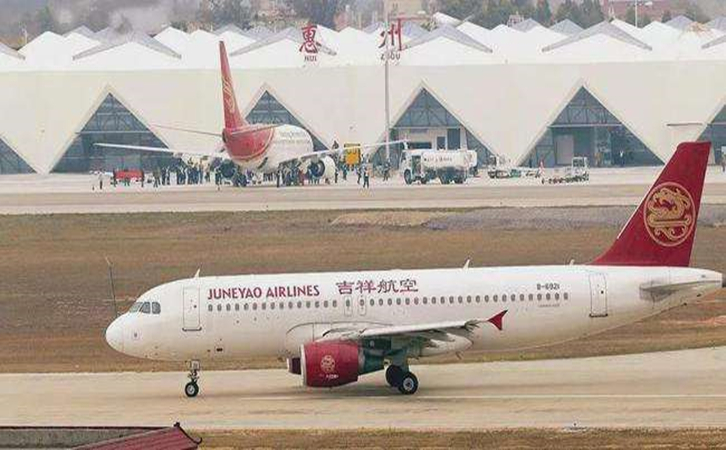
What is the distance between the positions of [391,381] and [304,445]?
7.85 m

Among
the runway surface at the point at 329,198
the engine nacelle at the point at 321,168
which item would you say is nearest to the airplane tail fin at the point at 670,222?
the runway surface at the point at 329,198

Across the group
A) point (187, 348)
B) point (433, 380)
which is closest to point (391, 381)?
point (433, 380)

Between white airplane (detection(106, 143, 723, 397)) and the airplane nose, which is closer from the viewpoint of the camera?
white airplane (detection(106, 143, 723, 397))

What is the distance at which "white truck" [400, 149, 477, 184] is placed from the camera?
132 metres

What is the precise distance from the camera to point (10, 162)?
157125 millimetres

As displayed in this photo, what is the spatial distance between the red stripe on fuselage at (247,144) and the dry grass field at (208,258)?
30.7m

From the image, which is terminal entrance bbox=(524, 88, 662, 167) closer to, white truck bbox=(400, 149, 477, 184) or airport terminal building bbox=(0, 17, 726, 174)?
airport terminal building bbox=(0, 17, 726, 174)

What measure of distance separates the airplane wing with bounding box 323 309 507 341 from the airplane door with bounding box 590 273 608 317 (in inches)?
85.2

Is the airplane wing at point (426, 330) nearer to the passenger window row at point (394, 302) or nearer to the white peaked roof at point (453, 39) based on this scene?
the passenger window row at point (394, 302)

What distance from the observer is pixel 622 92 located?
151875 mm

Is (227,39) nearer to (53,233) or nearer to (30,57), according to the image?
(30,57)

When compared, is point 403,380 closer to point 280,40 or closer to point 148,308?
point 148,308

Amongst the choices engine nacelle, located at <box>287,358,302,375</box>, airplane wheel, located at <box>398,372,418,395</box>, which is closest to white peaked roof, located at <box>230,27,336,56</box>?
engine nacelle, located at <box>287,358,302,375</box>

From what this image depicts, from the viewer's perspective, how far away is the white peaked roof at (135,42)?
527 feet
